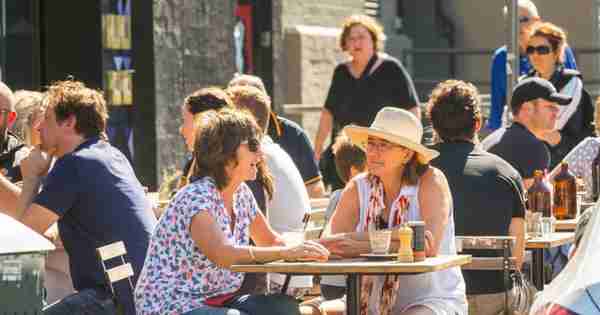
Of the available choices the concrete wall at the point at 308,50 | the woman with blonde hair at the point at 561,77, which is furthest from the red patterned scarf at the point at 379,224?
the concrete wall at the point at 308,50

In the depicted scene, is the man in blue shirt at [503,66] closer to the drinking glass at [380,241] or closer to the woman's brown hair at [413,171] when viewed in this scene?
the woman's brown hair at [413,171]

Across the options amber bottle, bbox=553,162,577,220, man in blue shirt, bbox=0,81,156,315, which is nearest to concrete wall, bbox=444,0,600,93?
amber bottle, bbox=553,162,577,220

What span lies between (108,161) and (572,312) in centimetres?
336

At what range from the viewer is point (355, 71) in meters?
12.3

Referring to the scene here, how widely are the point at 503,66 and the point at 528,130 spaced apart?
3600 mm

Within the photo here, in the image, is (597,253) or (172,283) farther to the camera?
(172,283)

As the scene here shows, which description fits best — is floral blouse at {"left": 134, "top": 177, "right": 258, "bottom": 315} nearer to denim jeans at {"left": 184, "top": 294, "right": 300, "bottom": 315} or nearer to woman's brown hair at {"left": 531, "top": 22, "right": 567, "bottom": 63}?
denim jeans at {"left": 184, "top": 294, "right": 300, "bottom": 315}

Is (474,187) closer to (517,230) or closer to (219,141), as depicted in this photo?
(517,230)

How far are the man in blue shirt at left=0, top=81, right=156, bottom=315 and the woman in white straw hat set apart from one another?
904 millimetres

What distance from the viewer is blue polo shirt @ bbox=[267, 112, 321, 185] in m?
10.2

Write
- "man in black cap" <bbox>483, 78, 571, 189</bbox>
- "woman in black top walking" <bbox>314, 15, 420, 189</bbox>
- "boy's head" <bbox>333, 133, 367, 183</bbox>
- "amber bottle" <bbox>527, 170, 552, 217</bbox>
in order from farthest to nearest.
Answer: "woman in black top walking" <bbox>314, 15, 420, 189</bbox> < "man in black cap" <bbox>483, 78, 571, 189</bbox> < "boy's head" <bbox>333, 133, 367, 183</bbox> < "amber bottle" <bbox>527, 170, 552, 217</bbox>

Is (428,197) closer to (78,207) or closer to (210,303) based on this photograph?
(210,303)

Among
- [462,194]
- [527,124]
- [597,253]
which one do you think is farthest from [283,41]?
[597,253]

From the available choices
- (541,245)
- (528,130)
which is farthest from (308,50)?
(541,245)
